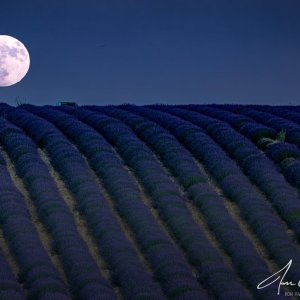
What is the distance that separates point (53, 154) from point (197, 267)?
10.6m

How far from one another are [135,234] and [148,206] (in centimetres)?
248

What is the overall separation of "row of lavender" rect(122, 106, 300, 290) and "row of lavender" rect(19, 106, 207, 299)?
233 centimetres

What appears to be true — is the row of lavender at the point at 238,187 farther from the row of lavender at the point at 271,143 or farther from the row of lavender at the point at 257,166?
the row of lavender at the point at 271,143

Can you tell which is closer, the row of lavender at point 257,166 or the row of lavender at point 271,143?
the row of lavender at point 257,166

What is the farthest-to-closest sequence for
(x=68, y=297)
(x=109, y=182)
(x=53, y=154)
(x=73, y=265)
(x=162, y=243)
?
(x=53, y=154) < (x=109, y=182) < (x=162, y=243) < (x=73, y=265) < (x=68, y=297)

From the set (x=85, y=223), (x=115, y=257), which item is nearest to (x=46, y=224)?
(x=85, y=223)

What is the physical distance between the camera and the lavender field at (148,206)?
17031mm

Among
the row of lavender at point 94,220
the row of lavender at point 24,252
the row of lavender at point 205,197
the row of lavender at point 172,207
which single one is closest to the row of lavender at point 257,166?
the row of lavender at point 205,197

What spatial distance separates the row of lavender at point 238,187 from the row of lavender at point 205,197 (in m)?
0.41

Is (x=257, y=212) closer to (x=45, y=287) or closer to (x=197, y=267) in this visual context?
(x=197, y=267)

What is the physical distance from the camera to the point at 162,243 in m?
19.2
